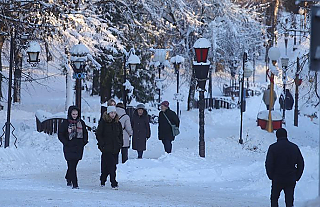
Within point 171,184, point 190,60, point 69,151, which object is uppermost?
point 190,60

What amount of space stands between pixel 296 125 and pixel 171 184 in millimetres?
18809

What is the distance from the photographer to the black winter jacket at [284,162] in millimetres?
8727

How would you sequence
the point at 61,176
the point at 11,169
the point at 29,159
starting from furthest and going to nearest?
the point at 29,159 → the point at 11,169 → the point at 61,176

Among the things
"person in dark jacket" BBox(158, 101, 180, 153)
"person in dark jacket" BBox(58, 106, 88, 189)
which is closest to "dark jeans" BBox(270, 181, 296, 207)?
"person in dark jacket" BBox(58, 106, 88, 189)

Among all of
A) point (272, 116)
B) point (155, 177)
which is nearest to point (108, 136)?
point (155, 177)

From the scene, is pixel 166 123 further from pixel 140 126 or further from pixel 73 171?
pixel 73 171

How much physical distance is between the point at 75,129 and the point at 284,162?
13.6 ft

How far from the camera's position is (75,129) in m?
11.3

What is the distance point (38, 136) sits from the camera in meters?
20.5

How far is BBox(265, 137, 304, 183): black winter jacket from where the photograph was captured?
28.6ft

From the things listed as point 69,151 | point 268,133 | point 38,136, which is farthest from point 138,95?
point 69,151

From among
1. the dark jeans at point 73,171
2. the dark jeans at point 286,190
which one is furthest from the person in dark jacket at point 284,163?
the dark jeans at point 73,171

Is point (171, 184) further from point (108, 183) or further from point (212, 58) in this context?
point (212, 58)

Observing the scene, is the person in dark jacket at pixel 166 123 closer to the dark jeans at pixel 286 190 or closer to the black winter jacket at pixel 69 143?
the black winter jacket at pixel 69 143
